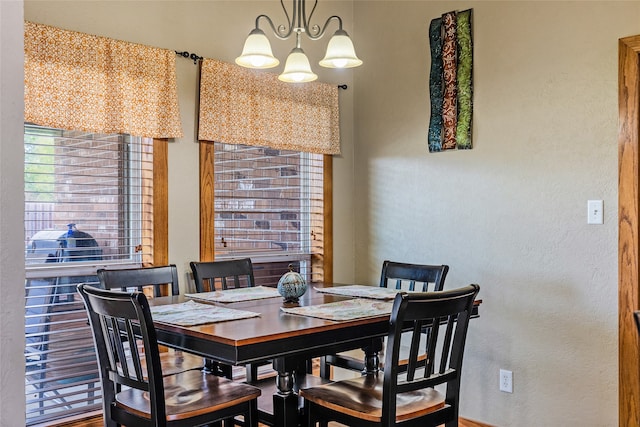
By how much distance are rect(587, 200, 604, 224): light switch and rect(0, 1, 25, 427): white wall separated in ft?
8.82

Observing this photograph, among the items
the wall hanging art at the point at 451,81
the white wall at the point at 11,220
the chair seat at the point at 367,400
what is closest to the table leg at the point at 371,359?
the chair seat at the point at 367,400

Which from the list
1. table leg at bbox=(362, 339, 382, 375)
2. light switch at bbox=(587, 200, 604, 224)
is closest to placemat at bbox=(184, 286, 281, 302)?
table leg at bbox=(362, 339, 382, 375)

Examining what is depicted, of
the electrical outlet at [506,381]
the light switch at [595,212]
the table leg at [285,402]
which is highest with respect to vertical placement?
the light switch at [595,212]

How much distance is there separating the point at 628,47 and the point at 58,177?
2.76 meters

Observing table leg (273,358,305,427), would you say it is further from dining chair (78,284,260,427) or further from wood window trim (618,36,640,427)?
wood window trim (618,36,640,427)

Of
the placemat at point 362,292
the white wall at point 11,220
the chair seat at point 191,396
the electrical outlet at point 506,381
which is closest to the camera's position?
the white wall at point 11,220

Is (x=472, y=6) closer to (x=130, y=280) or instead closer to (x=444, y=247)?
(x=444, y=247)

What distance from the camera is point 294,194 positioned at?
3861mm

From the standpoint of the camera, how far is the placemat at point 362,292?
2.71m

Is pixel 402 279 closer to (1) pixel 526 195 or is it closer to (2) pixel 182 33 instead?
(1) pixel 526 195

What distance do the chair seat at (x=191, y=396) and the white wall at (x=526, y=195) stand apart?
1634 mm

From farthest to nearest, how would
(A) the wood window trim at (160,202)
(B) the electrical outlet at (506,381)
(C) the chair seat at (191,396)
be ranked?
1. (B) the electrical outlet at (506,381)
2. (A) the wood window trim at (160,202)
3. (C) the chair seat at (191,396)

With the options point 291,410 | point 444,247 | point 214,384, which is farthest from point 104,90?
point 444,247

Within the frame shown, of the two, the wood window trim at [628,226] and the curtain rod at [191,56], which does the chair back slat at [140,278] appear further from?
the wood window trim at [628,226]
